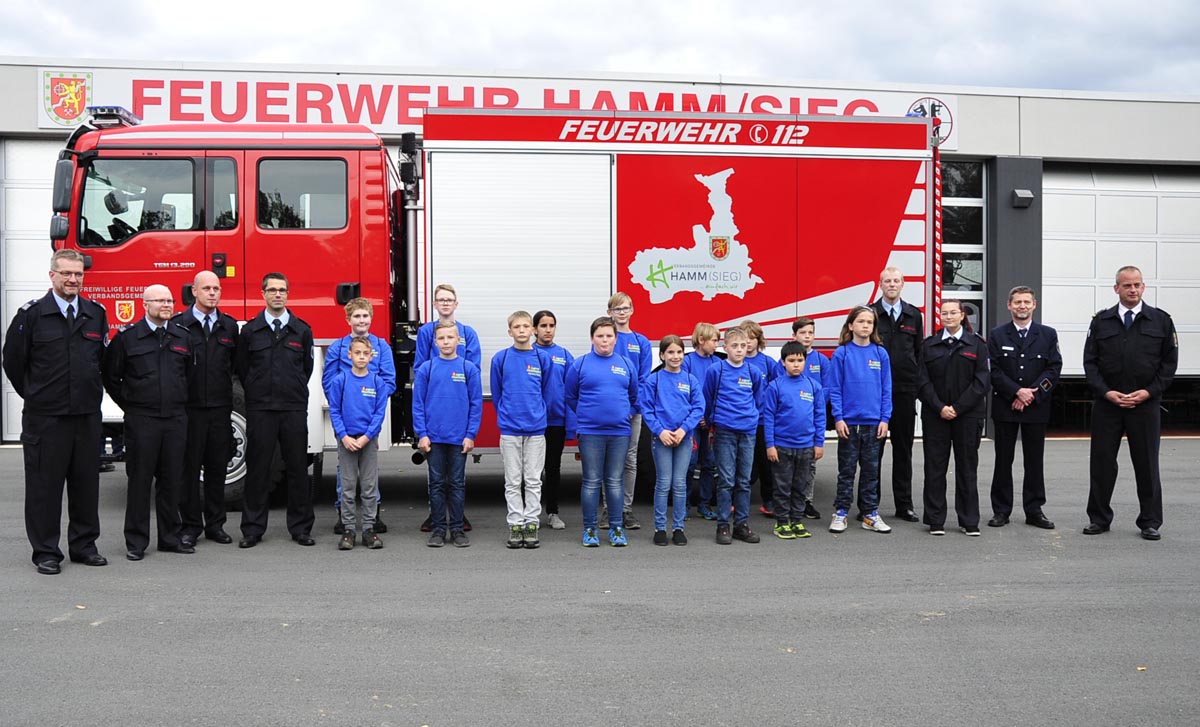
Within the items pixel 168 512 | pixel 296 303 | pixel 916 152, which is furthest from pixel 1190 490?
pixel 168 512

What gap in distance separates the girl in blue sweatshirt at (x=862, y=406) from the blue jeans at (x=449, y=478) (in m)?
2.82

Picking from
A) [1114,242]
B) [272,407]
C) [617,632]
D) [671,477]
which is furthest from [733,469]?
[1114,242]

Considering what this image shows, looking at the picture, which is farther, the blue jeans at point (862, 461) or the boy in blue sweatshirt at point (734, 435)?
the blue jeans at point (862, 461)

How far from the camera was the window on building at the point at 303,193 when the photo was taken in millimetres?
8406

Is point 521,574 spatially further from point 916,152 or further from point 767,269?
point 916,152

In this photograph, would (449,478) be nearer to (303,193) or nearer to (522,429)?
(522,429)

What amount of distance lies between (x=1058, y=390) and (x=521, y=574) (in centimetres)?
1367

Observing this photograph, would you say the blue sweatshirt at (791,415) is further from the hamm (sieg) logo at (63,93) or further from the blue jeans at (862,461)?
the hamm (sieg) logo at (63,93)

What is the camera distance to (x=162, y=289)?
22.9 ft

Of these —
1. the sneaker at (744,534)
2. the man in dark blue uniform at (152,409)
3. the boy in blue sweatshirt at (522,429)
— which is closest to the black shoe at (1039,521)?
the sneaker at (744,534)

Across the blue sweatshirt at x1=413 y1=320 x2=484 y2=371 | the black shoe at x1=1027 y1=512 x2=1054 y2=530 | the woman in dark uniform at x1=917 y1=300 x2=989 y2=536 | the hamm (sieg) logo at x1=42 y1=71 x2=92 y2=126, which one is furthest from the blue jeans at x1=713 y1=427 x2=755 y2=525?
the hamm (sieg) logo at x1=42 y1=71 x2=92 y2=126

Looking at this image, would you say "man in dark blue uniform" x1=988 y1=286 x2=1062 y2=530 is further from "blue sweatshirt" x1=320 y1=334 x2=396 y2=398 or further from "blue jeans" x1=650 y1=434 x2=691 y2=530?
"blue sweatshirt" x1=320 y1=334 x2=396 y2=398

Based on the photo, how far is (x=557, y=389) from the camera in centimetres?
779

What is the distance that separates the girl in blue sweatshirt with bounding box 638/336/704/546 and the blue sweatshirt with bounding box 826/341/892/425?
1.25 meters
